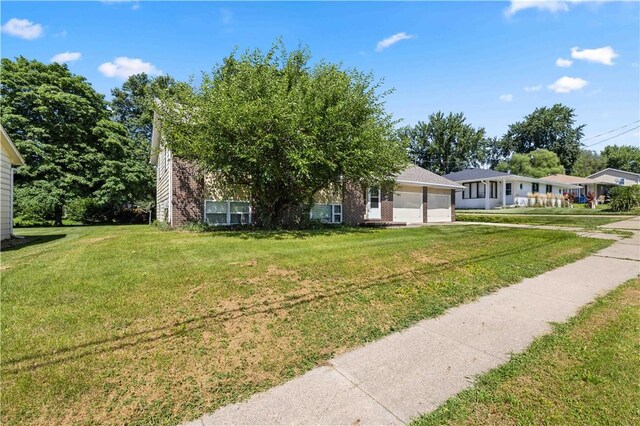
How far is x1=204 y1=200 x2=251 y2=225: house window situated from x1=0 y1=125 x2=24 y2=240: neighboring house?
664 cm

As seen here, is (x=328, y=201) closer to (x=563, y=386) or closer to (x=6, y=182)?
(x=6, y=182)

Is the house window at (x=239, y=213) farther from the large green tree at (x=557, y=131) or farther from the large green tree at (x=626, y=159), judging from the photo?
the large green tree at (x=626, y=159)

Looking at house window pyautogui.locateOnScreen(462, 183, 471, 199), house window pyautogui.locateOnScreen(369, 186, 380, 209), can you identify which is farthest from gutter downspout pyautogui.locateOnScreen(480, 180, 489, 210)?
house window pyautogui.locateOnScreen(369, 186, 380, 209)

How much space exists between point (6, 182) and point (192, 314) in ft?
39.0

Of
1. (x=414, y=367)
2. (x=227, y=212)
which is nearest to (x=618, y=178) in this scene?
(x=227, y=212)

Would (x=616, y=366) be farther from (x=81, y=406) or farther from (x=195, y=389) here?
(x=81, y=406)

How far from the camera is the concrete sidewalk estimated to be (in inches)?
100

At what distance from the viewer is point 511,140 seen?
67000 mm

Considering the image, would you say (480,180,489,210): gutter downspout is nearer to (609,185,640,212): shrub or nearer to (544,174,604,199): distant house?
(609,185,640,212): shrub

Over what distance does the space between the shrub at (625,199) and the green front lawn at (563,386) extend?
89.9 feet

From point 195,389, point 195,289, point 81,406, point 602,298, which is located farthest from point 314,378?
point 602,298

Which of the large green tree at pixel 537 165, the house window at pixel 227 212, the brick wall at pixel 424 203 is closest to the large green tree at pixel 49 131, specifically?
the house window at pixel 227 212

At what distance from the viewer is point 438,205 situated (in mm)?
21922

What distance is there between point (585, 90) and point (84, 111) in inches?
1287
